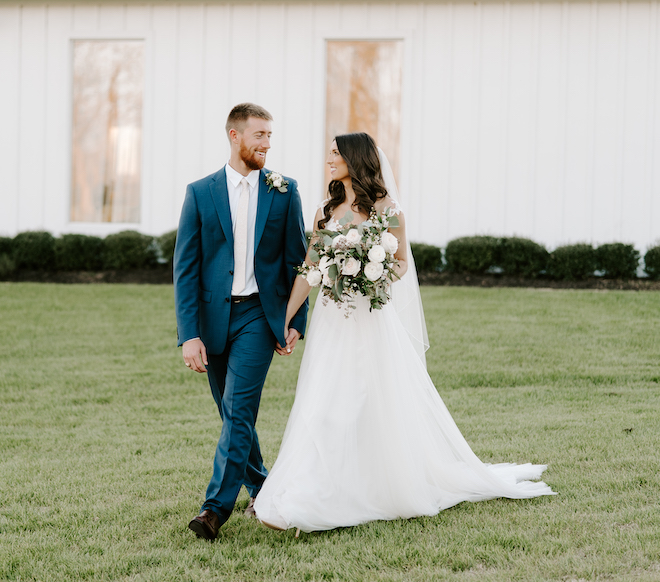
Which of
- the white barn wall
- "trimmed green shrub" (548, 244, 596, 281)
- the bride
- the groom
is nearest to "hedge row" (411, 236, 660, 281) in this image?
"trimmed green shrub" (548, 244, 596, 281)

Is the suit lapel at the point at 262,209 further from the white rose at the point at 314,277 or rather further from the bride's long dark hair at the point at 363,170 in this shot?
the bride's long dark hair at the point at 363,170

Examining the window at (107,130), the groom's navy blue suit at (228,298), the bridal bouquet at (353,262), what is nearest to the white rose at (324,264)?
the bridal bouquet at (353,262)

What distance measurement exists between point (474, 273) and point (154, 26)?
7.54m

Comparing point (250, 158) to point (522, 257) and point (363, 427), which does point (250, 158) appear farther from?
point (522, 257)

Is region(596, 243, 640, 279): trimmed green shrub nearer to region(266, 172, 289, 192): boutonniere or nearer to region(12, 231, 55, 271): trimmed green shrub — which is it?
region(266, 172, 289, 192): boutonniere

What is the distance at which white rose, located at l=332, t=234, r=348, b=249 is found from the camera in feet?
14.0

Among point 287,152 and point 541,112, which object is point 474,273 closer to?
point 541,112

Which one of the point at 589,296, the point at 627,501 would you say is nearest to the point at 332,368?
the point at 627,501

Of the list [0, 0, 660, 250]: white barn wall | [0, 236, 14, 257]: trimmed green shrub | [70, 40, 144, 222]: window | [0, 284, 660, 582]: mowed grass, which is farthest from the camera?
[70, 40, 144, 222]: window

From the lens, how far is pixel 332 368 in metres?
4.39

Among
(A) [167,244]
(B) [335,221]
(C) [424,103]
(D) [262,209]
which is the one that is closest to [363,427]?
(B) [335,221]

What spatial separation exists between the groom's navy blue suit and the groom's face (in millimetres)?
157

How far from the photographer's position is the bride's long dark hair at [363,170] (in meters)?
4.59

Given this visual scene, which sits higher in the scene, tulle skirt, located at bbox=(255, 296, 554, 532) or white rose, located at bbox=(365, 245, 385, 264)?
white rose, located at bbox=(365, 245, 385, 264)
